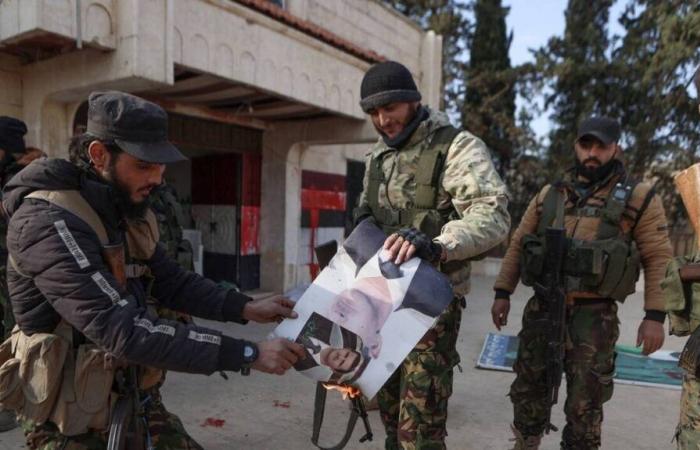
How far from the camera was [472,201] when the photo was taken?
1.98 metres

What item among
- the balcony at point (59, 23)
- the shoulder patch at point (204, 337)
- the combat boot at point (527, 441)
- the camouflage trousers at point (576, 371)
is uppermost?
the balcony at point (59, 23)

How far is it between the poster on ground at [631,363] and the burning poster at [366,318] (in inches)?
122

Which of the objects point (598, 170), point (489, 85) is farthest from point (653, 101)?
point (598, 170)

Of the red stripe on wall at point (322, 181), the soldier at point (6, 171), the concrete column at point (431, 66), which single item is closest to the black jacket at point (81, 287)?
the soldier at point (6, 171)

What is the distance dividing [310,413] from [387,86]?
7.99 ft

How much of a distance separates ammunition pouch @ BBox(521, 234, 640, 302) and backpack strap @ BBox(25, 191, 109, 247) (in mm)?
2097

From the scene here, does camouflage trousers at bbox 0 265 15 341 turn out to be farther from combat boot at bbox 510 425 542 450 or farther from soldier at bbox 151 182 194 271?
combat boot at bbox 510 425 542 450

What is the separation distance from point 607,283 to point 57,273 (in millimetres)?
2334

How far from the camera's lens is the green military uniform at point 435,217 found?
77.2 inches

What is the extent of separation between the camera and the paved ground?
3.19m

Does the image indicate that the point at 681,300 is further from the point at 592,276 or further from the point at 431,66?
the point at 431,66

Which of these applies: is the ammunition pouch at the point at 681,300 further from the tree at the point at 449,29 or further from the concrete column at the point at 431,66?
the tree at the point at 449,29

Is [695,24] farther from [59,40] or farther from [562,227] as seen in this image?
[59,40]

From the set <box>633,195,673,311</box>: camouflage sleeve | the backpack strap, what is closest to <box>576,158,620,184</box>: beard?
<box>633,195,673,311</box>: camouflage sleeve
